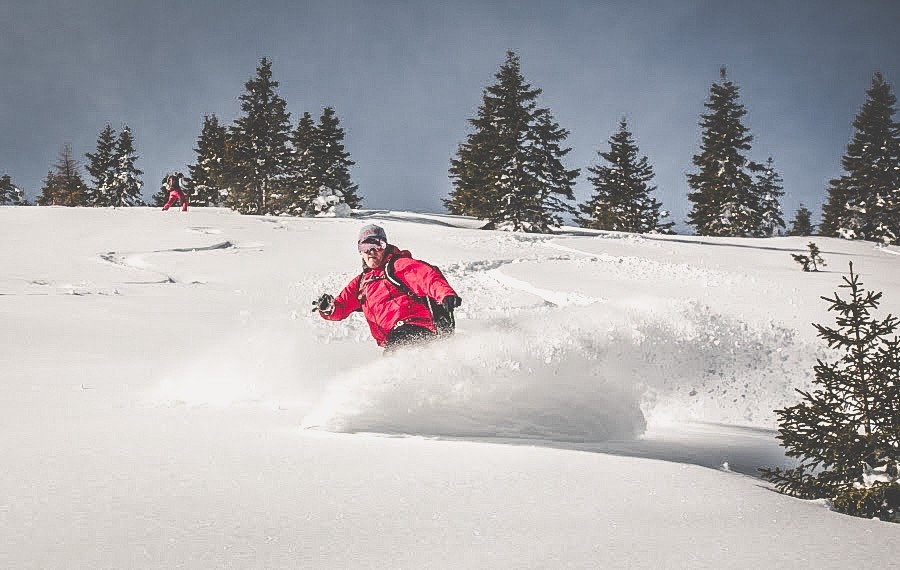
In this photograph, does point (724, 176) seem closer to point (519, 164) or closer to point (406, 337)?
point (519, 164)

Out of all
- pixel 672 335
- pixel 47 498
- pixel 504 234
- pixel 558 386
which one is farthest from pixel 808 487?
pixel 504 234

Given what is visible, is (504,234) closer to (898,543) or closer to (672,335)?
(672,335)

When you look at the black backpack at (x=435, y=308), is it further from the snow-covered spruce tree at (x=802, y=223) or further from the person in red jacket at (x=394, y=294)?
the snow-covered spruce tree at (x=802, y=223)

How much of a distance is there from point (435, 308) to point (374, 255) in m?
0.83

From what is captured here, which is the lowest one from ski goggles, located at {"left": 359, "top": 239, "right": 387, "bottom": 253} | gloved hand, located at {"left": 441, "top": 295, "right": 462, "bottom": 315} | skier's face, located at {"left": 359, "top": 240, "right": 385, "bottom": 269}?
gloved hand, located at {"left": 441, "top": 295, "right": 462, "bottom": 315}

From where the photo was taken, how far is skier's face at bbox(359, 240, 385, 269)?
543 cm

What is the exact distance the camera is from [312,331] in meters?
7.74

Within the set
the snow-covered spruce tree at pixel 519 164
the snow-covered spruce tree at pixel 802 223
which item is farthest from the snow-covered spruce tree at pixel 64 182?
the snow-covered spruce tree at pixel 802 223

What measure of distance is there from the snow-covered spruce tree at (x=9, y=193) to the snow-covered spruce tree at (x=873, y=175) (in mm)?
67585

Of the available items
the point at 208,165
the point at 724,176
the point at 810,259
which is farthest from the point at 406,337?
the point at 208,165

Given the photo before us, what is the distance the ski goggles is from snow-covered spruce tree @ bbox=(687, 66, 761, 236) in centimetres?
3739

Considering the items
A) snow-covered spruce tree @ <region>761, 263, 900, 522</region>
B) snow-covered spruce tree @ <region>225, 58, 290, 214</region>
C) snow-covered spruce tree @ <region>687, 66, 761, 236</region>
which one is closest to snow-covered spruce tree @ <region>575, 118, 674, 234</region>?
snow-covered spruce tree @ <region>687, 66, 761, 236</region>

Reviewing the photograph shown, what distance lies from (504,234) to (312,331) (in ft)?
38.3

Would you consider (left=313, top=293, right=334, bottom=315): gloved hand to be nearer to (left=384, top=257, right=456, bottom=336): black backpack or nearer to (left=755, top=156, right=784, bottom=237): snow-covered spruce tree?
(left=384, top=257, right=456, bottom=336): black backpack
